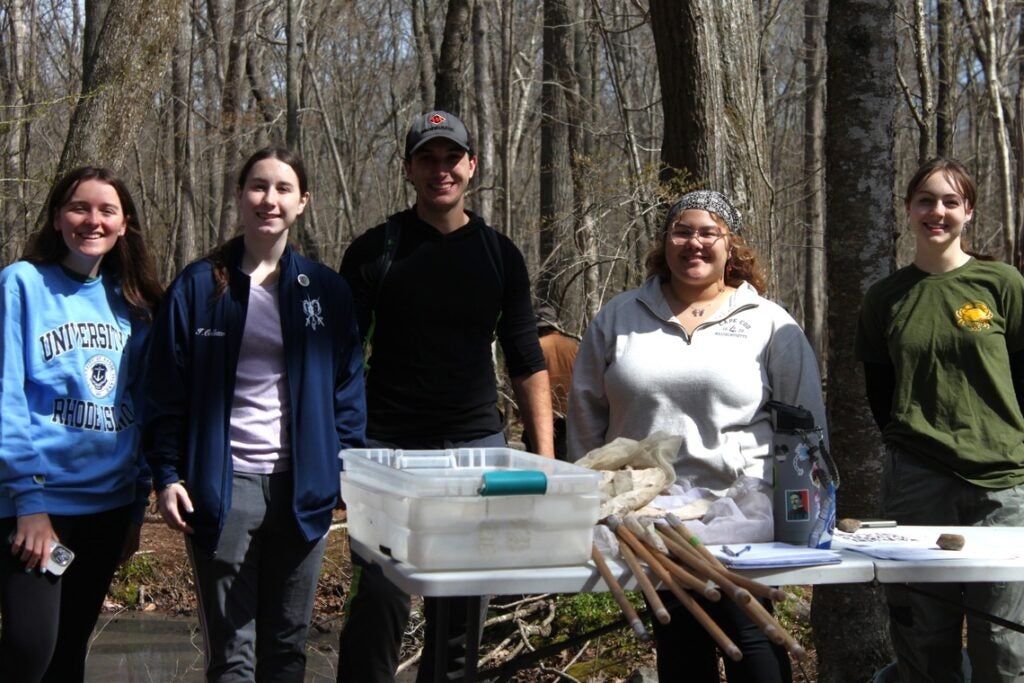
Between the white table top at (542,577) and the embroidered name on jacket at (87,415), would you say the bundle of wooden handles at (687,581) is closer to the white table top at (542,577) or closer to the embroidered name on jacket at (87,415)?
the white table top at (542,577)

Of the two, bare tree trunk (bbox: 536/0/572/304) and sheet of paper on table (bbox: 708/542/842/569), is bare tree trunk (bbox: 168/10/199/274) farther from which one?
sheet of paper on table (bbox: 708/542/842/569)

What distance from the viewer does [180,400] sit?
3.05 m

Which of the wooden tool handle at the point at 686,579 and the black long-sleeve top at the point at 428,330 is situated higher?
the black long-sleeve top at the point at 428,330

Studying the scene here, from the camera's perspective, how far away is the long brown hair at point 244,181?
3130mm

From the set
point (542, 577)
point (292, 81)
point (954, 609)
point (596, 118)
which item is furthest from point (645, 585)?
point (596, 118)

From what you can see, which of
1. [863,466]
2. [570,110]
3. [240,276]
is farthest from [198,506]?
[570,110]

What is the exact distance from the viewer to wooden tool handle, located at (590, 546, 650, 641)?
7.59 feet

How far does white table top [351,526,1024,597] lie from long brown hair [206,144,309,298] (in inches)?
33.2

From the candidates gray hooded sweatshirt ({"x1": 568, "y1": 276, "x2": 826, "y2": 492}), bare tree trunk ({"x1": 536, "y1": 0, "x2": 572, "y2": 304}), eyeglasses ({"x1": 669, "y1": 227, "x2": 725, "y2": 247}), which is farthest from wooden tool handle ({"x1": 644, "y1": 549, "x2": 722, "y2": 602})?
bare tree trunk ({"x1": 536, "y1": 0, "x2": 572, "y2": 304})

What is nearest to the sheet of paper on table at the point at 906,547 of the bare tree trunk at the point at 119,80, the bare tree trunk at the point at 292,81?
the bare tree trunk at the point at 119,80

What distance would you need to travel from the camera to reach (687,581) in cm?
251

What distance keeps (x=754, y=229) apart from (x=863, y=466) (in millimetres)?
1814

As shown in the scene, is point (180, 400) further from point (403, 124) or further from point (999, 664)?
point (403, 124)

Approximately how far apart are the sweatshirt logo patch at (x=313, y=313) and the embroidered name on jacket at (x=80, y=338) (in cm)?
61
